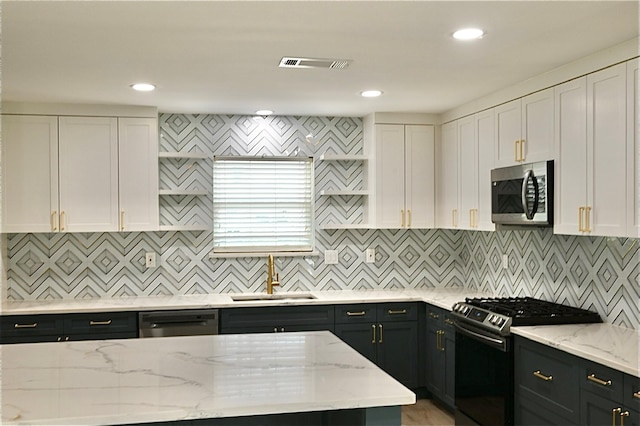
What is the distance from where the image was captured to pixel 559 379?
3.25 m

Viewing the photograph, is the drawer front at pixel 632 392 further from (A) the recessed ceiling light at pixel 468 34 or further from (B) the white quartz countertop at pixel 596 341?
(A) the recessed ceiling light at pixel 468 34

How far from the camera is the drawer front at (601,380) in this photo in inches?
111

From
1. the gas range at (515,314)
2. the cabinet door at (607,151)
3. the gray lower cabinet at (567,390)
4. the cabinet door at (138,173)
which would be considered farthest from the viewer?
the cabinet door at (138,173)

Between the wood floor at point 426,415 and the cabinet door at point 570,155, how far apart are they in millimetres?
1829

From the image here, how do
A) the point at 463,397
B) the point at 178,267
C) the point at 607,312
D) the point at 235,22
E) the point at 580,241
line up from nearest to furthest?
1. the point at 235,22
2. the point at 607,312
3. the point at 580,241
4. the point at 463,397
5. the point at 178,267

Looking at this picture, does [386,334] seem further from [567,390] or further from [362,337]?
[567,390]

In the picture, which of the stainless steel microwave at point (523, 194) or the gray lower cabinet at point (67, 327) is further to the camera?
the gray lower cabinet at point (67, 327)

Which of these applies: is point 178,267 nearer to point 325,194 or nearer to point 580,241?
point 325,194

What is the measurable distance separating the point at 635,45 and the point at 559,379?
1.72m

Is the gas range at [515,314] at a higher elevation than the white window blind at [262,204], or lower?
lower

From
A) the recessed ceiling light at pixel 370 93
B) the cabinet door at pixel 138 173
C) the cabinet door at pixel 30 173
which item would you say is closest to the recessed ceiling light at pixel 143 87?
the cabinet door at pixel 138 173

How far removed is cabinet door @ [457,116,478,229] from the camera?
474 cm

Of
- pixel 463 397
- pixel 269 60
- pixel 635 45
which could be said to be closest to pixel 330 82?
pixel 269 60

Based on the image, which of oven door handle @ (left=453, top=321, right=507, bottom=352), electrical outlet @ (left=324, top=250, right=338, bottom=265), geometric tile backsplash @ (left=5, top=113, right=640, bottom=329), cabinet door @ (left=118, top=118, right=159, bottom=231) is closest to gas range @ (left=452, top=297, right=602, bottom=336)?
oven door handle @ (left=453, top=321, right=507, bottom=352)
